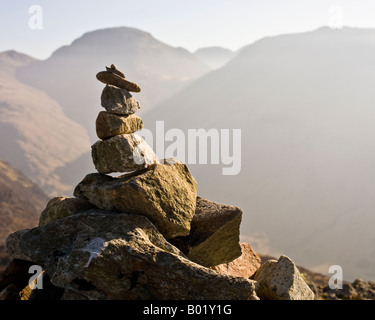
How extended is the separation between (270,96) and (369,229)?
95.0 metres

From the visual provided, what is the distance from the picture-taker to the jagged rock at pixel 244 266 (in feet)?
43.0

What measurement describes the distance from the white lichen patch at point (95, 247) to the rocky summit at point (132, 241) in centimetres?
2

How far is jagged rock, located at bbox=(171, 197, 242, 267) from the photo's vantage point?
11727mm

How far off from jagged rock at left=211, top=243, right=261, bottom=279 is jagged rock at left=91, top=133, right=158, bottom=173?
465cm

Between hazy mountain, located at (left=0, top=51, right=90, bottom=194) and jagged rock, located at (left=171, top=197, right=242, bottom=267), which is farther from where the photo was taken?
hazy mountain, located at (left=0, top=51, right=90, bottom=194)

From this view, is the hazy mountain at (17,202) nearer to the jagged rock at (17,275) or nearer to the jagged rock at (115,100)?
the jagged rock at (17,275)

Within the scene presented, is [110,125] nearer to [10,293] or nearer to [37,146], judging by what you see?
[10,293]

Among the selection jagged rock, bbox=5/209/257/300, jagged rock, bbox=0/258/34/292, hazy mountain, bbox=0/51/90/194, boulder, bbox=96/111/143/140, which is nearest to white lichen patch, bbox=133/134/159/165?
boulder, bbox=96/111/143/140

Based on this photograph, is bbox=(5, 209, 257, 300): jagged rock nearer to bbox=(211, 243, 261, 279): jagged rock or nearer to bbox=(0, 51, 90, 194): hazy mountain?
bbox=(211, 243, 261, 279): jagged rock

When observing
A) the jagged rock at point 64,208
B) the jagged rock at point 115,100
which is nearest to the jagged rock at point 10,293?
the jagged rock at point 64,208

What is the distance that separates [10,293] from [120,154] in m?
5.26

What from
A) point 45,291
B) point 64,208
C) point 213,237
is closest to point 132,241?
point 45,291

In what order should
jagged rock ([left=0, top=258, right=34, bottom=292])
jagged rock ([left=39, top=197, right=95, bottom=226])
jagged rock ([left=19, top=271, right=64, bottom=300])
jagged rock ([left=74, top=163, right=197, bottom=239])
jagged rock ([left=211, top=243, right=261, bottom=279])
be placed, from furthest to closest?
jagged rock ([left=211, top=243, right=261, bottom=279]) < jagged rock ([left=39, top=197, right=95, bottom=226]) < jagged rock ([left=0, top=258, right=34, bottom=292]) < jagged rock ([left=74, top=163, right=197, bottom=239]) < jagged rock ([left=19, top=271, right=64, bottom=300])
